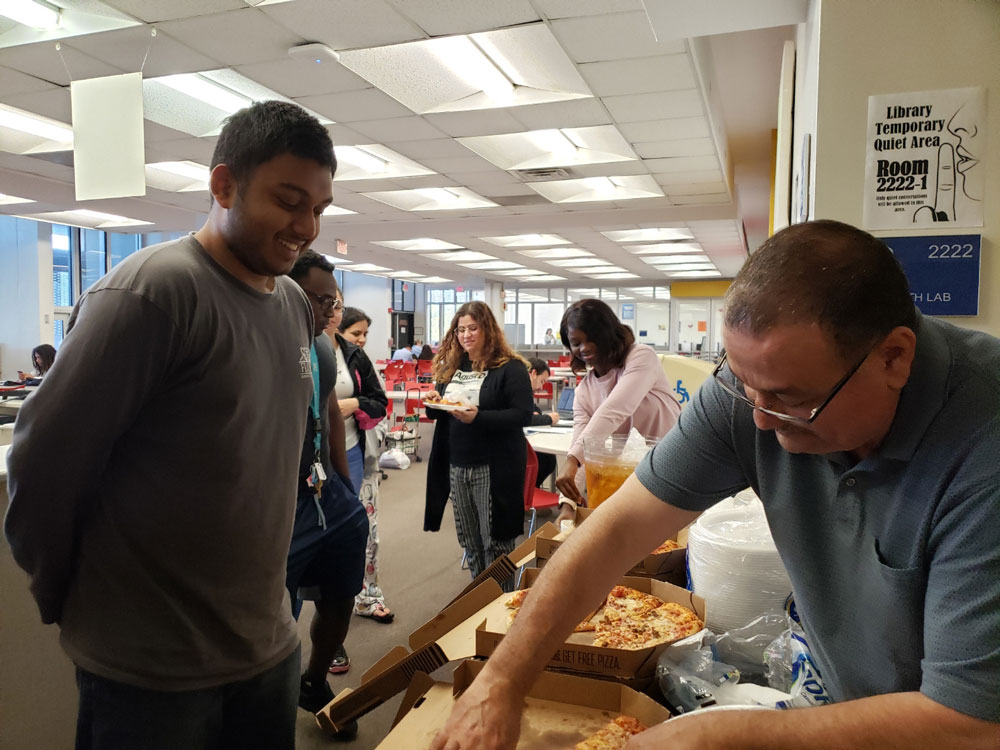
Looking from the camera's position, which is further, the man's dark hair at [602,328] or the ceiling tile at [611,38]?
the ceiling tile at [611,38]

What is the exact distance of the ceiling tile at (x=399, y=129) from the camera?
483cm

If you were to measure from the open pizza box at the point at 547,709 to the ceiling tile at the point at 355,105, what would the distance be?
4022 millimetres

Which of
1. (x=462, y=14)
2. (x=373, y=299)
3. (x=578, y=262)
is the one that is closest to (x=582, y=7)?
(x=462, y=14)

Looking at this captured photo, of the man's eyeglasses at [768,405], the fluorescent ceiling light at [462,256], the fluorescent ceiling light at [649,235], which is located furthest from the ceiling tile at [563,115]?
the fluorescent ceiling light at [462,256]

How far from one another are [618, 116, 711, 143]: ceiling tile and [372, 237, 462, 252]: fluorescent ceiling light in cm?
585

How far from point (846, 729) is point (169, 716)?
1012 mm

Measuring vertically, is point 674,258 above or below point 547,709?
above

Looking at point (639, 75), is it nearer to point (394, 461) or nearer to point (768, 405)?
point (768, 405)

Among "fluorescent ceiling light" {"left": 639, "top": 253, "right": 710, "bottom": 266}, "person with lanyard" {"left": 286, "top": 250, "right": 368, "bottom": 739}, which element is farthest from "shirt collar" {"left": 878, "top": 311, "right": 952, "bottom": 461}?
"fluorescent ceiling light" {"left": 639, "top": 253, "right": 710, "bottom": 266}

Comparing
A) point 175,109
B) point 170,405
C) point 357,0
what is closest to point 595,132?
point 357,0

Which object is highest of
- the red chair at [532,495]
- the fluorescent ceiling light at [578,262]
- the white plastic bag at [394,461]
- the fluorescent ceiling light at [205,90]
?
the fluorescent ceiling light at [205,90]

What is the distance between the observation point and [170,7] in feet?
10.4

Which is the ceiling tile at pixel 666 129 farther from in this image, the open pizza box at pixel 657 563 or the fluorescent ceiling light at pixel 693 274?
the fluorescent ceiling light at pixel 693 274

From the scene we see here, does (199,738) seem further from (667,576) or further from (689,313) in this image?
(689,313)
